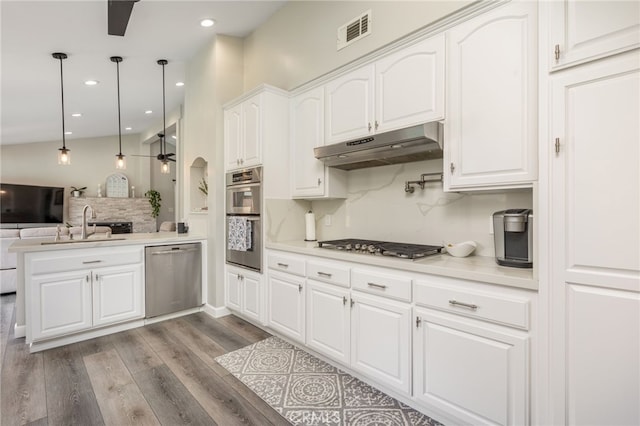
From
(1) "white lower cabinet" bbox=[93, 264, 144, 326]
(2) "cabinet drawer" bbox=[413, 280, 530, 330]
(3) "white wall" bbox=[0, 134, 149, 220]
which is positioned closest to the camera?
(2) "cabinet drawer" bbox=[413, 280, 530, 330]

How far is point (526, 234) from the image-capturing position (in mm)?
1709

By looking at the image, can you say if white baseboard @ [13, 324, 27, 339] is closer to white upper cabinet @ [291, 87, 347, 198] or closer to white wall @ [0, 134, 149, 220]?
white upper cabinet @ [291, 87, 347, 198]

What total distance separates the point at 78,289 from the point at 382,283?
282 centimetres

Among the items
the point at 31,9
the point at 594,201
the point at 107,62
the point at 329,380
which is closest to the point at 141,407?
the point at 329,380

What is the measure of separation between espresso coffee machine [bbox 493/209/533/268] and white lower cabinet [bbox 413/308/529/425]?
0.39m

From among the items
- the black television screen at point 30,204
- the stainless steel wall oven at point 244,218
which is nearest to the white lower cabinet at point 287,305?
the stainless steel wall oven at point 244,218

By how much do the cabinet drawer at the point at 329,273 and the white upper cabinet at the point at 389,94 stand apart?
1060mm

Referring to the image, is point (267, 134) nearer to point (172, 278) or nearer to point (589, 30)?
point (172, 278)

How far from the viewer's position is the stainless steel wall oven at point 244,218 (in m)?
3.20

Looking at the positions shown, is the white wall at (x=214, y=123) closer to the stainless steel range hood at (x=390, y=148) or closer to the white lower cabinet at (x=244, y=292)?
the white lower cabinet at (x=244, y=292)

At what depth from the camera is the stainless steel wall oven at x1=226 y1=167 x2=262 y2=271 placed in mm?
3203

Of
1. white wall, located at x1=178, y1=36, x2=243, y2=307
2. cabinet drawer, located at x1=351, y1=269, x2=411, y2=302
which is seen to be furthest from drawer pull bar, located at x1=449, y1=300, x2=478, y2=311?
white wall, located at x1=178, y1=36, x2=243, y2=307

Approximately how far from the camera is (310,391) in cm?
219

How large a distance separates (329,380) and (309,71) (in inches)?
109
